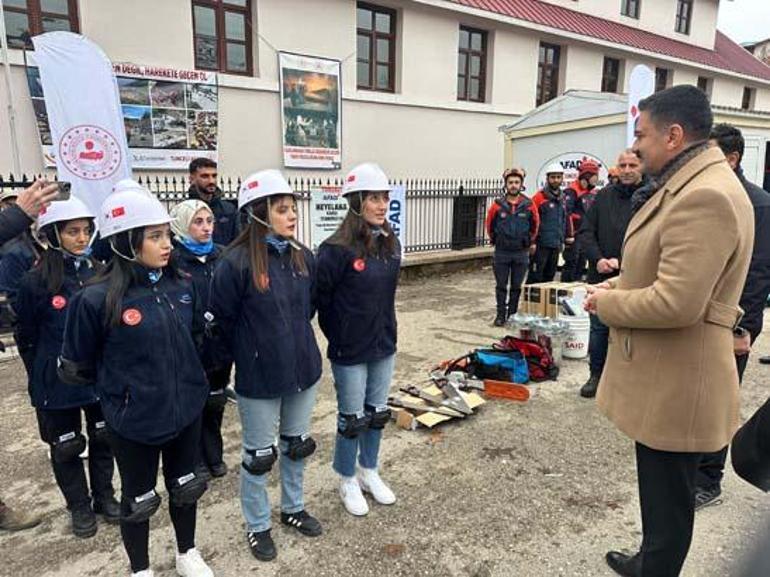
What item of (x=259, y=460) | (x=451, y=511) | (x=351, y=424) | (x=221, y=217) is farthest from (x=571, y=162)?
(x=259, y=460)

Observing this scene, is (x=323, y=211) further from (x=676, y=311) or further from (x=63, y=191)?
(x=676, y=311)

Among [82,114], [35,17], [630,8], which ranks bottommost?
[82,114]

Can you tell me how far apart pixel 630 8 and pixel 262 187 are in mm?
21064

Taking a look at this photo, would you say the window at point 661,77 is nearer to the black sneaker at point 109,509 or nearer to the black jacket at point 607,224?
the black jacket at point 607,224

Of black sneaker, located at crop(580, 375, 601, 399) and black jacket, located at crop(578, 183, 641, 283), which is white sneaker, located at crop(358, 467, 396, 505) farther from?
black jacket, located at crop(578, 183, 641, 283)

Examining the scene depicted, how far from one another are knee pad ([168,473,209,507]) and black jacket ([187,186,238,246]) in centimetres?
276

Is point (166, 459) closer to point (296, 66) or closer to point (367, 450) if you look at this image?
point (367, 450)

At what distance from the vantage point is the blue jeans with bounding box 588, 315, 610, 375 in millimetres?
4750

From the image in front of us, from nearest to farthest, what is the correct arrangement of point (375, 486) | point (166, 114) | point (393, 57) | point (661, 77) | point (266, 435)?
1. point (266, 435)
2. point (375, 486)
3. point (166, 114)
4. point (393, 57)
5. point (661, 77)

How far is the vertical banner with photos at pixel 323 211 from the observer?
362 inches

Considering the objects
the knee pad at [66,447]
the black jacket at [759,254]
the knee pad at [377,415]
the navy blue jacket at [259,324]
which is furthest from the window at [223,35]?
the black jacket at [759,254]

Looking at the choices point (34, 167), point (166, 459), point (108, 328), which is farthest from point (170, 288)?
point (34, 167)

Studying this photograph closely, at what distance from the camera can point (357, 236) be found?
10.0 feet

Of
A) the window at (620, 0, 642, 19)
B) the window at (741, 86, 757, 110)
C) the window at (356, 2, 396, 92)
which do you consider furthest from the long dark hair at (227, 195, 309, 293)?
the window at (741, 86, 757, 110)
